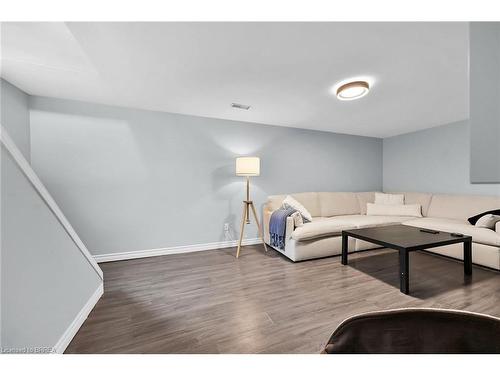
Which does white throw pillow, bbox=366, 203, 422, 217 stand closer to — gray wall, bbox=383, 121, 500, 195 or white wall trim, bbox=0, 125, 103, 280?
gray wall, bbox=383, 121, 500, 195

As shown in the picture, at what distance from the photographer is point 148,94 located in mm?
2672

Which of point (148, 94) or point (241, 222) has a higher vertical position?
point (148, 94)

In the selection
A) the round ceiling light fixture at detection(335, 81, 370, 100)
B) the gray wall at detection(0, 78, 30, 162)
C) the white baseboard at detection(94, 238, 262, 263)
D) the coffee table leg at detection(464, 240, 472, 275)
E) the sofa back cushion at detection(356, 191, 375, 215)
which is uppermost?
the round ceiling light fixture at detection(335, 81, 370, 100)

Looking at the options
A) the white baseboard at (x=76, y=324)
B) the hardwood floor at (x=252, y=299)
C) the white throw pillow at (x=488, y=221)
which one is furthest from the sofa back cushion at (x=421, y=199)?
the white baseboard at (x=76, y=324)

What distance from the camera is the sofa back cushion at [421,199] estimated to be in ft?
12.6

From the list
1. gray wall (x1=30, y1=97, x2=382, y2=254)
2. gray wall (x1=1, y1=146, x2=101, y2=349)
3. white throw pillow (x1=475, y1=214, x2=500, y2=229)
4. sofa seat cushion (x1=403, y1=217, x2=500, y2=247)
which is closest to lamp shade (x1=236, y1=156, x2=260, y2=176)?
gray wall (x1=30, y1=97, x2=382, y2=254)

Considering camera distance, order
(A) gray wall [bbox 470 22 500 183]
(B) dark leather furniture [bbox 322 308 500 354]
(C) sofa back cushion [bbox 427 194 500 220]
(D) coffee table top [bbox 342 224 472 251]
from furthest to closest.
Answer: (C) sofa back cushion [bbox 427 194 500 220] → (D) coffee table top [bbox 342 224 472 251] → (B) dark leather furniture [bbox 322 308 500 354] → (A) gray wall [bbox 470 22 500 183]

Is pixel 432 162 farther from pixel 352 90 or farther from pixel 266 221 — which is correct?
pixel 266 221

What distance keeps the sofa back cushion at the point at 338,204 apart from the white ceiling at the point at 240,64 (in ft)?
5.19

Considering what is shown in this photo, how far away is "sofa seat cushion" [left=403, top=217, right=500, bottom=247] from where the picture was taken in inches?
98.6

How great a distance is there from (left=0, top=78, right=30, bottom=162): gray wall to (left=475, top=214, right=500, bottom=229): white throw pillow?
218 inches
